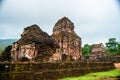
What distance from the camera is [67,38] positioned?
4003 cm

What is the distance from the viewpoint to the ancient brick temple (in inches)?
1549

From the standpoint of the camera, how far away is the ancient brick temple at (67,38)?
129 ft

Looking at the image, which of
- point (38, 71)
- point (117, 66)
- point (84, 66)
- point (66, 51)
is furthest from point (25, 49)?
point (66, 51)

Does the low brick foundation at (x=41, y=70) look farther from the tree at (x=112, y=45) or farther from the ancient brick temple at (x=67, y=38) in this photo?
the tree at (x=112, y=45)

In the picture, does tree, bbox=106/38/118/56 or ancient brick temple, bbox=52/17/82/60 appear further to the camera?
tree, bbox=106/38/118/56

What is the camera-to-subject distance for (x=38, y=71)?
45.6ft

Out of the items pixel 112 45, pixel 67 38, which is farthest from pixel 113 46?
pixel 67 38

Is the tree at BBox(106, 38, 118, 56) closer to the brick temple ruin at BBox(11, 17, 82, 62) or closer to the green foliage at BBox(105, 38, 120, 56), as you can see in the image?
the green foliage at BBox(105, 38, 120, 56)

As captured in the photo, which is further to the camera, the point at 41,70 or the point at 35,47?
the point at 35,47

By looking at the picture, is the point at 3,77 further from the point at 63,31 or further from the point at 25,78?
the point at 63,31

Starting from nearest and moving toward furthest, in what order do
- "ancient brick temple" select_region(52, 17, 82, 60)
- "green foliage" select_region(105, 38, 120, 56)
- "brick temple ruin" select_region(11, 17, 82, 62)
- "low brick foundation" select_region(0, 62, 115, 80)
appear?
"low brick foundation" select_region(0, 62, 115, 80) → "brick temple ruin" select_region(11, 17, 82, 62) → "ancient brick temple" select_region(52, 17, 82, 60) → "green foliage" select_region(105, 38, 120, 56)

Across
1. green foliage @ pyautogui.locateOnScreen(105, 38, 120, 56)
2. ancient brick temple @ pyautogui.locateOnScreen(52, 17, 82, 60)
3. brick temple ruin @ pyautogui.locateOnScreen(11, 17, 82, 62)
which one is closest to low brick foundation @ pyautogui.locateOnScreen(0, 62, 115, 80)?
brick temple ruin @ pyautogui.locateOnScreen(11, 17, 82, 62)

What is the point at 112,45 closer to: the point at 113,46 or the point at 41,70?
the point at 113,46

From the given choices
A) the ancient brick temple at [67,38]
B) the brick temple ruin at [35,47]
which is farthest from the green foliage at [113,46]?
the brick temple ruin at [35,47]
